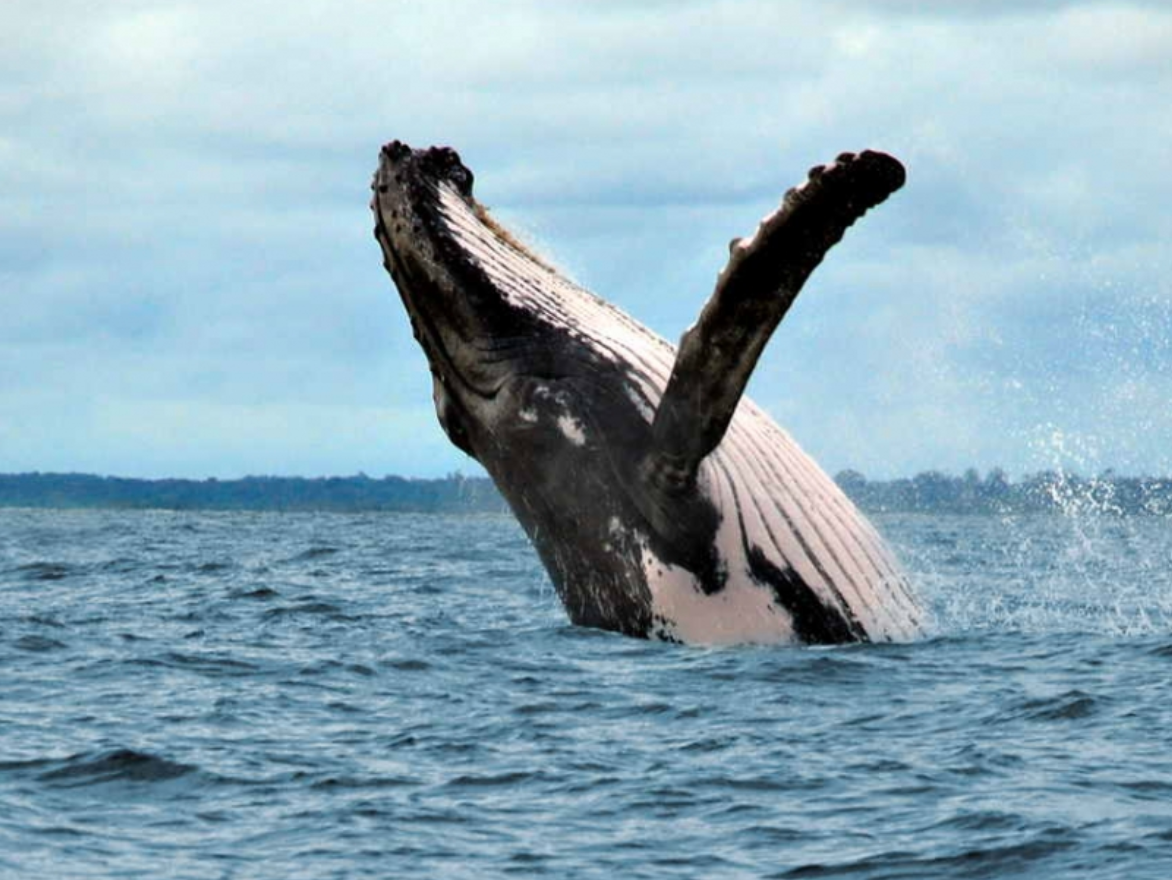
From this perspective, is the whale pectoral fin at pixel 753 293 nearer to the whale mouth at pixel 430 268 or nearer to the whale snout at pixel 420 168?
the whale mouth at pixel 430 268

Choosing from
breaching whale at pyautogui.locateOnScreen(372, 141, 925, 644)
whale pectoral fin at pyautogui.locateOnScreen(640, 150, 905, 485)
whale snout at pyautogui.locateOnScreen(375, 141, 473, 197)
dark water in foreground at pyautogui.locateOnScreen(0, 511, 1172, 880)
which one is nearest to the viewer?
dark water in foreground at pyautogui.locateOnScreen(0, 511, 1172, 880)

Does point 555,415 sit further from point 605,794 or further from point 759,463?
point 605,794

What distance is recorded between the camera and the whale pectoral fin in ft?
27.9

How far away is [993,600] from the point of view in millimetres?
17672

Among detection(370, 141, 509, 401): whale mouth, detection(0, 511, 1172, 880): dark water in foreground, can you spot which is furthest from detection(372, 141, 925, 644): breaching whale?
detection(0, 511, 1172, 880): dark water in foreground

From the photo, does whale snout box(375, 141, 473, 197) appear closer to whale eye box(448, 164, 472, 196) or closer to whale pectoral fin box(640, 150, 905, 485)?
whale eye box(448, 164, 472, 196)

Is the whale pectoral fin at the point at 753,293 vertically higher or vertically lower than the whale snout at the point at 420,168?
lower

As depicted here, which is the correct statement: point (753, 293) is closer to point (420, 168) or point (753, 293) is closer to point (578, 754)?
point (578, 754)

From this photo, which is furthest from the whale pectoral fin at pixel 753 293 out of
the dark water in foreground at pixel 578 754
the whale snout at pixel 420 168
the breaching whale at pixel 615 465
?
the whale snout at pixel 420 168

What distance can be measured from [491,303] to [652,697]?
2.34 meters

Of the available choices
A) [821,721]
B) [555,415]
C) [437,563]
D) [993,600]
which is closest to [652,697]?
[821,721]

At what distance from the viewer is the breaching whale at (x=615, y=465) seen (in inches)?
406

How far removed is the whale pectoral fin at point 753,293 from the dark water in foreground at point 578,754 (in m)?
1.39

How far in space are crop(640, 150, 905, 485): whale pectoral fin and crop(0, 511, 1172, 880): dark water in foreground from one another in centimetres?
139
